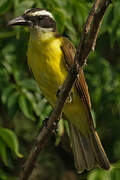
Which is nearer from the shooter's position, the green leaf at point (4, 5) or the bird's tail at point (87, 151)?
the green leaf at point (4, 5)

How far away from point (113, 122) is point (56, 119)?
1.87 metres

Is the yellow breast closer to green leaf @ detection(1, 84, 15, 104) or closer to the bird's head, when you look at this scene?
the bird's head

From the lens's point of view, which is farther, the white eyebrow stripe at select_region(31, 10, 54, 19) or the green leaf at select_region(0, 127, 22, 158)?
the white eyebrow stripe at select_region(31, 10, 54, 19)

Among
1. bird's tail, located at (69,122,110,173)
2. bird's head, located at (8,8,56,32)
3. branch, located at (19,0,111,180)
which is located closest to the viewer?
branch, located at (19,0,111,180)

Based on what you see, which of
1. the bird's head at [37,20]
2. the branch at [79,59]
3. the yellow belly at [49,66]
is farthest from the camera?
the bird's head at [37,20]

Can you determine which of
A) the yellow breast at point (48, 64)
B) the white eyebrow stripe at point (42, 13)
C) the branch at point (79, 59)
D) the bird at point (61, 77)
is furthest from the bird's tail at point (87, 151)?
the white eyebrow stripe at point (42, 13)

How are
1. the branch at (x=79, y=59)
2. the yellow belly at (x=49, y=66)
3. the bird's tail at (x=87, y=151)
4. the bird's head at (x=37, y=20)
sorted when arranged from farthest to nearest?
the bird's tail at (x=87, y=151), the bird's head at (x=37, y=20), the yellow belly at (x=49, y=66), the branch at (x=79, y=59)

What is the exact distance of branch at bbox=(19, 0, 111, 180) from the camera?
2229mm

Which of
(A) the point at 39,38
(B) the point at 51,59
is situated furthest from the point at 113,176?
(A) the point at 39,38

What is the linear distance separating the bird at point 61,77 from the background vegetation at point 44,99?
0.32ft

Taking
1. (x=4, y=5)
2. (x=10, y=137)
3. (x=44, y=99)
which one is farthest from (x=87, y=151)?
(x=4, y=5)

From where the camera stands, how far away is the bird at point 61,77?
137 inches

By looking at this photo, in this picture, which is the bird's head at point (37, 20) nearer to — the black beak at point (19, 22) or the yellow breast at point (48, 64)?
the black beak at point (19, 22)

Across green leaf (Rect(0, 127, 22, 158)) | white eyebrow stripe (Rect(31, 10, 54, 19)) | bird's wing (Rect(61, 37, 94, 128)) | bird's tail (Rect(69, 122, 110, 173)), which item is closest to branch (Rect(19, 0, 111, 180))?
green leaf (Rect(0, 127, 22, 158))
